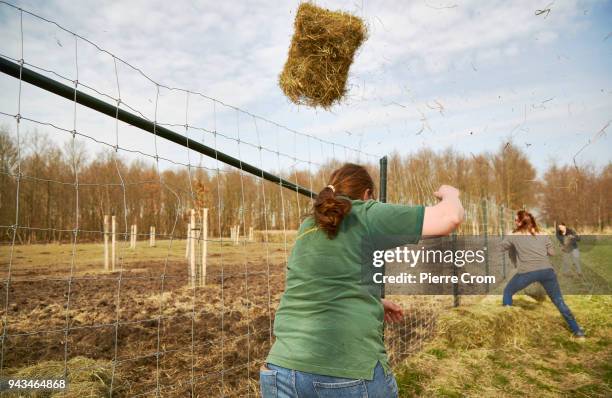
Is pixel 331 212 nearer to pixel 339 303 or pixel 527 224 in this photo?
pixel 339 303

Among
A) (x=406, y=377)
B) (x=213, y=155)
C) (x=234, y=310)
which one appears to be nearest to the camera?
(x=213, y=155)

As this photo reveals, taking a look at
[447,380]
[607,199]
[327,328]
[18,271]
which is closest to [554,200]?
[607,199]

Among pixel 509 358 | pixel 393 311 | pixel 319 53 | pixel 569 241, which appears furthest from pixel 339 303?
pixel 569 241

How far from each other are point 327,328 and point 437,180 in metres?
7.71

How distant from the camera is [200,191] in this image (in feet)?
30.3

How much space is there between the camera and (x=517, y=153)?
44.7 ft

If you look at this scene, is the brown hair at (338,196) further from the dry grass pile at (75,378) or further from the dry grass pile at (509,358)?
the dry grass pile at (509,358)

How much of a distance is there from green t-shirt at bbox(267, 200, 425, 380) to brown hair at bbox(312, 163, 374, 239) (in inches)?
2.2

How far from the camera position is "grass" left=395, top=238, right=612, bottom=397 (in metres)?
3.91

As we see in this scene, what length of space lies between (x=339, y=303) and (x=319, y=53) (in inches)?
116

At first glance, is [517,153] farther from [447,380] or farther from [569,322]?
[447,380]

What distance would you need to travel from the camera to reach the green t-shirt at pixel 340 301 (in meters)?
Answer: 1.50

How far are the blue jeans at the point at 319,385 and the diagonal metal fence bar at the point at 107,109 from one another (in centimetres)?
153
